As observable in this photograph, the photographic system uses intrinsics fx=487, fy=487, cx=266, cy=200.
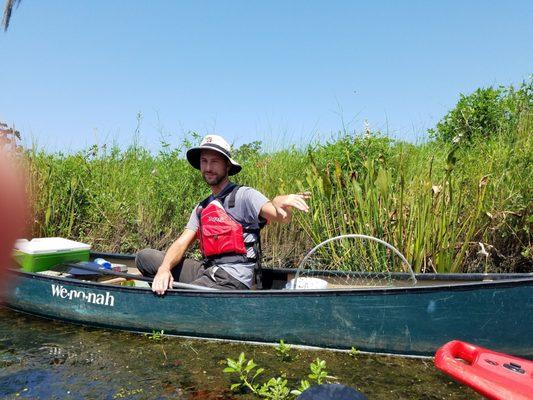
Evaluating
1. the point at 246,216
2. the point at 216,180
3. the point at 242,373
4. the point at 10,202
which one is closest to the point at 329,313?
the point at 242,373

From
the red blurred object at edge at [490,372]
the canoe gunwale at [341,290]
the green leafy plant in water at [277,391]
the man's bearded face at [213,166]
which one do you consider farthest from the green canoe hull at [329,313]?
Result: the red blurred object at edge at [490,372]

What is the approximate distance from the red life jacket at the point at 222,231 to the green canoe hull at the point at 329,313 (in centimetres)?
39

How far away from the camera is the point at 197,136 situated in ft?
24.3

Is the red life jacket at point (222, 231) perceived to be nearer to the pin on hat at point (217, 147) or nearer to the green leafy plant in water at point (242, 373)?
the pin on hat at point (217, 147)

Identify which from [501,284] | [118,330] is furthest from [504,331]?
[118,330]

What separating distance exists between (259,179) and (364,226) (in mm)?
2035

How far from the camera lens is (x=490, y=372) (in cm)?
213

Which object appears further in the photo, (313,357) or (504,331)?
(313,357)

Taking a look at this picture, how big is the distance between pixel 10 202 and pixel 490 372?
83.9 inches

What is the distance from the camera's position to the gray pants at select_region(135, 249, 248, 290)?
450 cm

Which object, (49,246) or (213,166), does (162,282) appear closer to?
(213,166)

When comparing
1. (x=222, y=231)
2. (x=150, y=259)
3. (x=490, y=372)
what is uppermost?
(x=222, y=231)

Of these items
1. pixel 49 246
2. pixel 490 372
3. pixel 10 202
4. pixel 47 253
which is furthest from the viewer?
pixel 49 246

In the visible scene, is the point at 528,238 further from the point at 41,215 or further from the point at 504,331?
the point at 41,215
